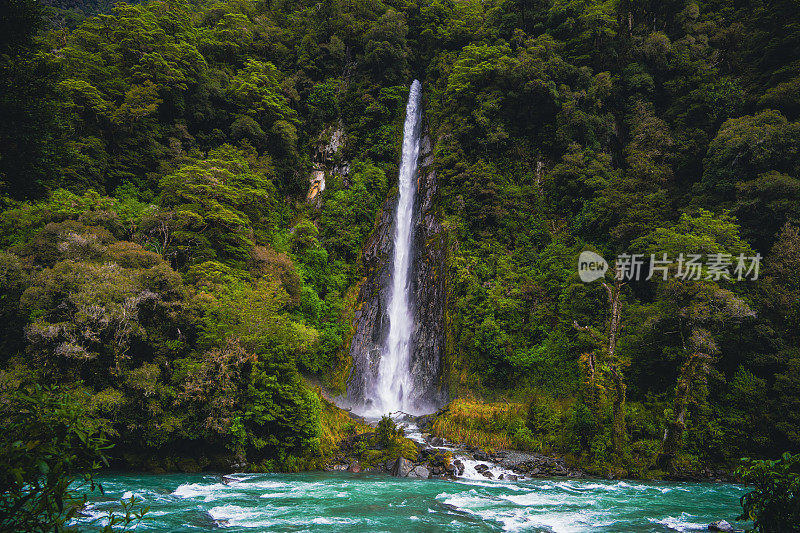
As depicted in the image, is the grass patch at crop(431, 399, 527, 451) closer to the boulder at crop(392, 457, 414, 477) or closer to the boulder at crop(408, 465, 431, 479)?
the boulder at crop(408, 465, 431, 479)

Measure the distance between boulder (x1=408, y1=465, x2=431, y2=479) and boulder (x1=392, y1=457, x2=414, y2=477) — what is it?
127 mm

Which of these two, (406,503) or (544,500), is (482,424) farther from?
(406,503)

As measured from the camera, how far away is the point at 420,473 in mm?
13258

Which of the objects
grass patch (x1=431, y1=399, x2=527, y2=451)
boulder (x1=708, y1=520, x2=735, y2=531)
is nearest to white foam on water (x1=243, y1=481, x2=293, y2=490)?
grass patch (x1=431, y1=399, x2=527, y2=451)

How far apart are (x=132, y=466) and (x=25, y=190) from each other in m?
9.06

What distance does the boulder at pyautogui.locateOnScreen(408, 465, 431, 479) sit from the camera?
13.2 m

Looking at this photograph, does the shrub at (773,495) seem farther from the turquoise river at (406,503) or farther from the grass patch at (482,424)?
the grass patch at (482,424)

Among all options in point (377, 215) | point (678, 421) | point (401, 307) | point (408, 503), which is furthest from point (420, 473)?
point (377, 215)

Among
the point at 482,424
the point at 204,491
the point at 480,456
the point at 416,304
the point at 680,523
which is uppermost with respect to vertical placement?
the point at 416,304

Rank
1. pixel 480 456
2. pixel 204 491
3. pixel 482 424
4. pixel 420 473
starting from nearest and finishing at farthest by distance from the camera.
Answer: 1. pixel 204 491
2. pixel 420 473
3. pixel 480 456
4. pixel 482 424

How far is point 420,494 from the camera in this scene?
414 inches

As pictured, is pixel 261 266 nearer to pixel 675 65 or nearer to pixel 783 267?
pixel 783 267

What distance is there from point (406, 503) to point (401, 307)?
1575 centimetres

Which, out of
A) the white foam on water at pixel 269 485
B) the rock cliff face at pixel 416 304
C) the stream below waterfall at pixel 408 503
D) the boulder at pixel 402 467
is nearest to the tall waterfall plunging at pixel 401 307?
the rock cliff face at pixel 416 304
